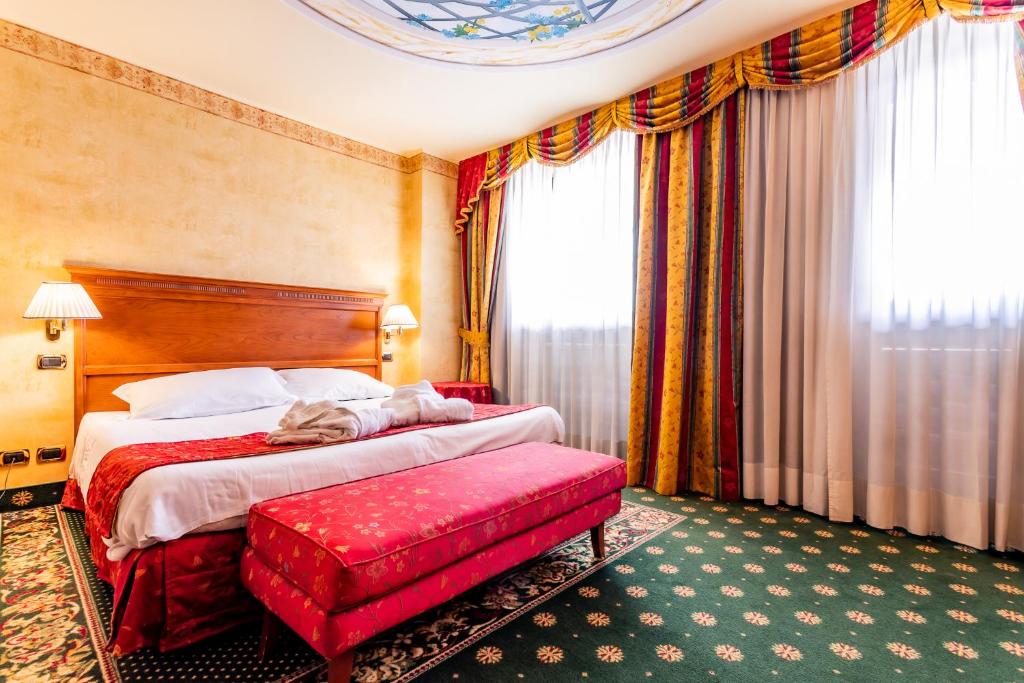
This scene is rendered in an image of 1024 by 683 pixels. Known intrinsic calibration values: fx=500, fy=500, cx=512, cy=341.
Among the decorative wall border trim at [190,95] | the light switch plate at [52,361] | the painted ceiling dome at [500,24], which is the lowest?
the light switch plate at [52,361]

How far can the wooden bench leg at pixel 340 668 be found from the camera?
1.33 m

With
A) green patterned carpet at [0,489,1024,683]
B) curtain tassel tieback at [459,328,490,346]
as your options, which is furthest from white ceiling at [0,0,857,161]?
green patterned carpet at [0,489,1024,683]

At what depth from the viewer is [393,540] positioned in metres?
1.44

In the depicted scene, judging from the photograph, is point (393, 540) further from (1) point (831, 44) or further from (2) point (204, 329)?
(1) point (831, 44)

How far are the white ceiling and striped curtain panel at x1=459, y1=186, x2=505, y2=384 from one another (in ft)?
2.23

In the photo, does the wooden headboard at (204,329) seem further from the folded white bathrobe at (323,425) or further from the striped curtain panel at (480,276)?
the folded white bathrobe at (323,425)

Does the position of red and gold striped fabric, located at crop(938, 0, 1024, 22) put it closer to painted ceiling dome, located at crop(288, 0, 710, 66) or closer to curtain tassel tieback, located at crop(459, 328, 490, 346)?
painted ceiling dome, located at crop(288, 0, 710, 66)

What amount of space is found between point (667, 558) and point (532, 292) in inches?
100

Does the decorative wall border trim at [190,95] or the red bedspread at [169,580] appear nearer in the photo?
the red bedspread at [169,580]

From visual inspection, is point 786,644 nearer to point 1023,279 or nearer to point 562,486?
point 562,486

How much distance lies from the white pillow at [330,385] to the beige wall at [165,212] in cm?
75

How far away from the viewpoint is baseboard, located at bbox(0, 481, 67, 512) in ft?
9.03

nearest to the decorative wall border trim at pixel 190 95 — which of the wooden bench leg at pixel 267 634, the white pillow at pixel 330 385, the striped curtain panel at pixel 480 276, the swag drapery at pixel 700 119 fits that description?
the striped curtain panel at pixel 480 276

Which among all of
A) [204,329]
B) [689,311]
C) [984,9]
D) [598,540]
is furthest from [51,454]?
[984,9]
